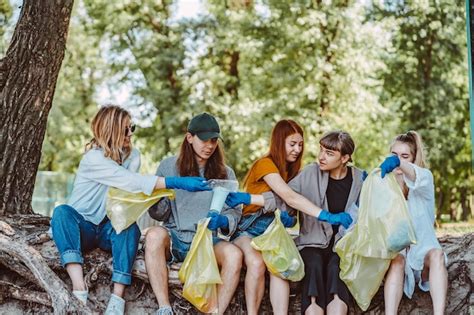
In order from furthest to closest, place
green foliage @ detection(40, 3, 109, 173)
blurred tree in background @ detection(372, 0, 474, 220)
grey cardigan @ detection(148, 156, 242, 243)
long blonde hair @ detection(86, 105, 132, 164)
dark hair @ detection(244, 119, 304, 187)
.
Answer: green foliage @ detection(40, 3, 109, 173) → blurred tree in background @ detection(372, 0, 474, 220) → dark hair @ detection(244, 119, 304, 187) → grey cardigan @ detection(148, 156, 242, 243) → long blonde hair @ detection(86, 105, 132, 164)

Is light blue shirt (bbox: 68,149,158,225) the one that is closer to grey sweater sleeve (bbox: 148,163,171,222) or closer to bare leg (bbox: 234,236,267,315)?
grey sweater sleeve (bbox: 148,163,171,222)

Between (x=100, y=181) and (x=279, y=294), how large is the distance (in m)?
1.08

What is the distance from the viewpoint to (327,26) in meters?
12.3

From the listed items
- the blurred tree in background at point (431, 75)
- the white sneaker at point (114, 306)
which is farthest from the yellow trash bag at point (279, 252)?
the blurred tree in background at point (431, 75)

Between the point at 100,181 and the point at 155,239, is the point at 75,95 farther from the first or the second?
the point at 155,239

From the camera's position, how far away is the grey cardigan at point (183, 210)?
409 cm

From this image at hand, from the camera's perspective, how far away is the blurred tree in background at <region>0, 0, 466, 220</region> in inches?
482

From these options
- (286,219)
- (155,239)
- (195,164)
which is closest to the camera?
(155,239)

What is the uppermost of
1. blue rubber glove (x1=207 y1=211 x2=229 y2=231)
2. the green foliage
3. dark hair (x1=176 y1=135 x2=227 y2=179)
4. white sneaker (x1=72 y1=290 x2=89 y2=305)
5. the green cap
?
the green foliage

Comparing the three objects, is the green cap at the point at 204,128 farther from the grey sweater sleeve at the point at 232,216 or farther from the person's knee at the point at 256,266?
the person's knee at the point at 256,266

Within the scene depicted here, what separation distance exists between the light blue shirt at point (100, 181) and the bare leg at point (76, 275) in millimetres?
255

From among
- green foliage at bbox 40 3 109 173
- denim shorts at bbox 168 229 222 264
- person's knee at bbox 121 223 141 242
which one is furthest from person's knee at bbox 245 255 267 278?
green foliage at bbox 40 3 109 173

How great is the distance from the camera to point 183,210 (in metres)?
4.14

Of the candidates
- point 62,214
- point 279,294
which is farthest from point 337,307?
point 62,214
